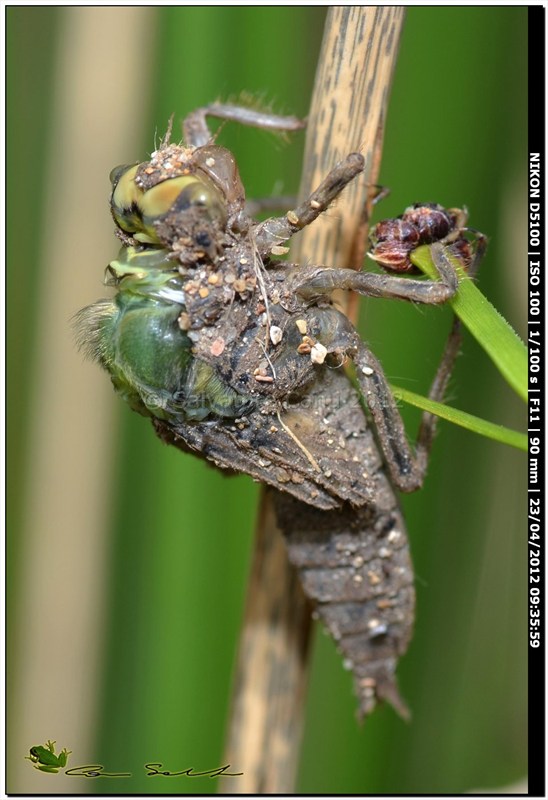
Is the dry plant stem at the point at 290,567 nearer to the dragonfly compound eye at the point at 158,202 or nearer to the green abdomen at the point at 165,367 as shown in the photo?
the dragonfly compound eye at the point at 158,202

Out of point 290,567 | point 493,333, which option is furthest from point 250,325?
point 290,567

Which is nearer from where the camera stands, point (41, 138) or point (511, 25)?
point (511, 25)

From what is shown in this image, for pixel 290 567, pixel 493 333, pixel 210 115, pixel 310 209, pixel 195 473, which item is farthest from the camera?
pixel 195 473

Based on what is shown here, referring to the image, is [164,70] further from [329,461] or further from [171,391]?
[329,461]

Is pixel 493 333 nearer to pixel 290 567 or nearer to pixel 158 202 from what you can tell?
pixel 158 202

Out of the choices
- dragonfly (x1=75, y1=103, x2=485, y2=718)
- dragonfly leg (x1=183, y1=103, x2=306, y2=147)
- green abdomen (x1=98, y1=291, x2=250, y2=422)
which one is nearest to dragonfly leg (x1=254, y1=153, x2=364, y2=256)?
dragonfly (x1=75, y1=103, x2=485, y2=718)

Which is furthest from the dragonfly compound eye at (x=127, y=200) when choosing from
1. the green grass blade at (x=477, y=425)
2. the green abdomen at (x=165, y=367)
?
the green grass blade at (x=477, y=425)

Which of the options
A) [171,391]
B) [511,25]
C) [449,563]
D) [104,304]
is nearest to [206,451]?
[171,391]
